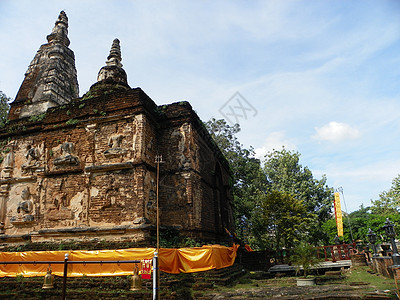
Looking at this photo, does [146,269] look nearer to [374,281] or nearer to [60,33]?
[374,281]

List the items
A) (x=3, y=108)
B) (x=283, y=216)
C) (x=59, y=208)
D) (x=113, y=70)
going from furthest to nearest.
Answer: (x=3, y=108), (x=283, y=216), (x=113, y=70), (x=59, y=208)

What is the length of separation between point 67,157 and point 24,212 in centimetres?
271

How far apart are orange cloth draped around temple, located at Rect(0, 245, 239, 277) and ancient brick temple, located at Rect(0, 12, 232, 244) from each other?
107cm

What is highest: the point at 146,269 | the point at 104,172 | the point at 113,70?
the point at 113,70

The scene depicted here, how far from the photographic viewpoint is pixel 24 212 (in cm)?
1067

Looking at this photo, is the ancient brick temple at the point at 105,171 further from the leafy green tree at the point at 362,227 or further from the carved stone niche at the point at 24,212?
the leafy green tree at the point at 362,227

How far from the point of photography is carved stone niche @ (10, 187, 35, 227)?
10.5 meters

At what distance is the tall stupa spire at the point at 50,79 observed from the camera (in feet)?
44.7

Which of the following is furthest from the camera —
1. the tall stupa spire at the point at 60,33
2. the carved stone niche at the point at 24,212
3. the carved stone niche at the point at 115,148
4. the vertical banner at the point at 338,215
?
the vertical banner at the point at 338,215

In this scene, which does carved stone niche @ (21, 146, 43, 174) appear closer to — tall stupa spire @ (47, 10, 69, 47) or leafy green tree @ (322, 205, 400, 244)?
tall stupa spire @ (47, 10, 69, 47)

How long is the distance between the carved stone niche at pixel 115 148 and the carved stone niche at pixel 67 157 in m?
1.31

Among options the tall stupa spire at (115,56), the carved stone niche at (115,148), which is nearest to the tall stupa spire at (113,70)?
the tall stupa spire at (115,56)

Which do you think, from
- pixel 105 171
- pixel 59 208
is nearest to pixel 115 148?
pixel 105 171

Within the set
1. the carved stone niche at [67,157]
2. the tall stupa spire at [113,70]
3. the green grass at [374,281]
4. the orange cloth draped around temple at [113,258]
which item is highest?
the tall stupa spire at [113,70]
